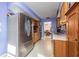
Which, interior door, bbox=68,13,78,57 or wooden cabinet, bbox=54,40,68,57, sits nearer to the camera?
interior door, bbox=68,13,78,57

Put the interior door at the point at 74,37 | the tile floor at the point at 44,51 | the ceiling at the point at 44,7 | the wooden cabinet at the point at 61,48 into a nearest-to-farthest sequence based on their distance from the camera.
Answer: the interior door at the point at 74,37
the wooden cabinet at the point at 61,48
the tile floor at the point at 44,51
the ceiling at the point at 44,7

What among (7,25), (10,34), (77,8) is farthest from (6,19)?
(77,8)

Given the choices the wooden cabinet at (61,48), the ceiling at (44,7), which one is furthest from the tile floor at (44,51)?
the ceiling at (44,7)

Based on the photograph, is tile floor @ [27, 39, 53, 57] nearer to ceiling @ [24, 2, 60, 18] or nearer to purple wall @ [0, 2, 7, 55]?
purple wall @ [0, 2, 7, 55]

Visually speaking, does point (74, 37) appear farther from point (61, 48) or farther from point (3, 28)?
point (3, 28)

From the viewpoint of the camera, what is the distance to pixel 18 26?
83.0 inches

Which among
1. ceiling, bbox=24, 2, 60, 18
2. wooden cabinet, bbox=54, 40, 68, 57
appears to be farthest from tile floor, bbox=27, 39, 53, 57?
ceiling, bbox=24, 2, 60, 18

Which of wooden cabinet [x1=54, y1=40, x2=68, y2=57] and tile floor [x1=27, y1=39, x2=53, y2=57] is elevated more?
wooden cabinet [x1=54, y1=40, x2=68, y2=57]

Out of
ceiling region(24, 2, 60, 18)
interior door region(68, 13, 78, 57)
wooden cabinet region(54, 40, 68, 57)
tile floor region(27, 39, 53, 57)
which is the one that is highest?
ceiling region(24, 2, 60, 18)

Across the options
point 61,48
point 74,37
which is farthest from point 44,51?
point 74,37

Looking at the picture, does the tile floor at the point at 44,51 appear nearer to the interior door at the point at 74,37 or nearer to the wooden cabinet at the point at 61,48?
the wooden cabinet at the point at 61,48

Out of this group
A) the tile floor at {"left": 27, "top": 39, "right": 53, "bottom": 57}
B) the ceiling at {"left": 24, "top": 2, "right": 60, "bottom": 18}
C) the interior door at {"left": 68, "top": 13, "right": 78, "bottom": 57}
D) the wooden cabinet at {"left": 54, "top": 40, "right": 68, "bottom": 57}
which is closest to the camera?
the interior door at {"left": 68, "top": 13, "right": 78, "bottom": 57}

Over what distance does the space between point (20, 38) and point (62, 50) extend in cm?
110

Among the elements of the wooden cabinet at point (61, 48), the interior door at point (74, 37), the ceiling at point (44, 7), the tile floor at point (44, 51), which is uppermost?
the ceiling at point (44, 7)
